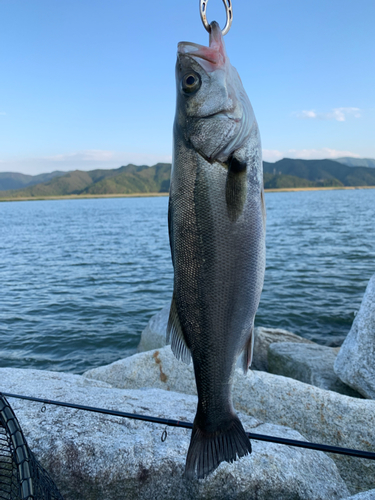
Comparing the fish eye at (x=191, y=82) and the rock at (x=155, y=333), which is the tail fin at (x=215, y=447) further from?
the rock at (x=155, y=333)

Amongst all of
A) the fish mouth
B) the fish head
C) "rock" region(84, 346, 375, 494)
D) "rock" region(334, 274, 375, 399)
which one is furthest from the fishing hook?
"rock" region(334, 274, 375, 399)

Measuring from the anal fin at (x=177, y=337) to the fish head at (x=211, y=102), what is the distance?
3.48 ft

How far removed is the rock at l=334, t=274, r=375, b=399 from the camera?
6.33 m

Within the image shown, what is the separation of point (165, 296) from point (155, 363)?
10.8 m

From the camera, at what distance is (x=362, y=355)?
21.1 feet

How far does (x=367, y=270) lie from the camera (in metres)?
20.6

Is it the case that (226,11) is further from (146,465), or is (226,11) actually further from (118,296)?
(118,296)

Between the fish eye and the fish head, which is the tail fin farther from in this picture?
the fish eye

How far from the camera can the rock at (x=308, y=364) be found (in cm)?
720

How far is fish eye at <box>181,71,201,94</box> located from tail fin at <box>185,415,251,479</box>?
88.5 inches

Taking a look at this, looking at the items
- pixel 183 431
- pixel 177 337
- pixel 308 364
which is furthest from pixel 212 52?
pixel 308 364

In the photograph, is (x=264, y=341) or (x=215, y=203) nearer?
(x=215, y=203)

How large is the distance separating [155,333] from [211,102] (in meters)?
9.26

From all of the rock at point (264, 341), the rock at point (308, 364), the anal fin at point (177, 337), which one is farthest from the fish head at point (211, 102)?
the rock at point (264, 341)
